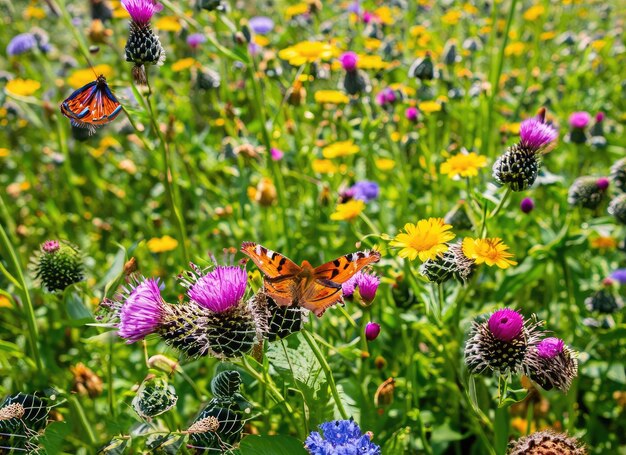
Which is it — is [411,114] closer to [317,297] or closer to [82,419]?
[317,297]

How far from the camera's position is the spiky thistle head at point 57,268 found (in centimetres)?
197

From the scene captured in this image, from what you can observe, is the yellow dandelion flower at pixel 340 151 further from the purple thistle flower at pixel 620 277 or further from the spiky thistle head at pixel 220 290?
the spiky thistle head at pixel 220 290

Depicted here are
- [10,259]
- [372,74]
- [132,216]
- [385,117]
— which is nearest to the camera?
[10,259]

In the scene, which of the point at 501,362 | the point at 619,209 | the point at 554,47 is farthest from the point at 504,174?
the point at 554,47

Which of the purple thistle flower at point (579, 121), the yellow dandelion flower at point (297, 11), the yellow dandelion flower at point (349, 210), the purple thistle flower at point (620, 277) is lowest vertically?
the yellow dandelion flower at point (349, 210)

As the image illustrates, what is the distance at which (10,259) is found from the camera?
1.88 metres

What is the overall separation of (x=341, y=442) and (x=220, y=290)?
428 millimetres

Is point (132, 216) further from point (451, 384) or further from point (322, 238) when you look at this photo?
point (451, 384)

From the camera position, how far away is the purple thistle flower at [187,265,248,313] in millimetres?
1319

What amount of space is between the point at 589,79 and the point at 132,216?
3.76 m

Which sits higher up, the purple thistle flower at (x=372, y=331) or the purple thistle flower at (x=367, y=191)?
the purple thistle flower at (x=367, y=191)

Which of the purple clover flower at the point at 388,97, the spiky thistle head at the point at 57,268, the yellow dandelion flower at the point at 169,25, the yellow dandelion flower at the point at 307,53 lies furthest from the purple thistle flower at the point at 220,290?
the yellow dandelion flower at the point at 169,25

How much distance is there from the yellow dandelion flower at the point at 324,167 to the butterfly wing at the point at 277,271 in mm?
1860

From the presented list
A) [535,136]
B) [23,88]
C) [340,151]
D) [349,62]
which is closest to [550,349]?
[535,136]
